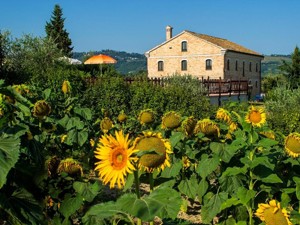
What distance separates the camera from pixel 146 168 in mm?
1893

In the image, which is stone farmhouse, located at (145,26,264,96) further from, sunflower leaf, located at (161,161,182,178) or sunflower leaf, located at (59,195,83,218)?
sunflower leaf, located at (59,195,83,218)

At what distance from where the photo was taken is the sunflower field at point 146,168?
5.84 ft

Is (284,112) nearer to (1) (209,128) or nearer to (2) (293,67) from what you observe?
(1) (209,128)

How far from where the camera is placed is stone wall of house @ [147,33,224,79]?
147ft

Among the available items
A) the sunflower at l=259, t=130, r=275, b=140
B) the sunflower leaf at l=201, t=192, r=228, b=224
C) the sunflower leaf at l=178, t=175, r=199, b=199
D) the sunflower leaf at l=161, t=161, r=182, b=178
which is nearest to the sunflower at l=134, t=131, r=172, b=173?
the sunflower leaf at l=161, t=161, r=182, b=178

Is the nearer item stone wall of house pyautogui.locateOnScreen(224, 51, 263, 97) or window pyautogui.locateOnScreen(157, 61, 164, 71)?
stone wall of house pyautogui.locateOnScreen(224, 51, 263, 97)

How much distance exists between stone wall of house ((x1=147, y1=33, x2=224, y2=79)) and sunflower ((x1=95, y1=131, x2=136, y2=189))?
1714 inches

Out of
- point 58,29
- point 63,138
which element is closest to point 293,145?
point 63,138

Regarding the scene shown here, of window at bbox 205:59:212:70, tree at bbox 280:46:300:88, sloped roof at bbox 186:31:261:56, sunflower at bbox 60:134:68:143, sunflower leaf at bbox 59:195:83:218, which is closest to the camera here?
sunflower leaf at bbox 59:195:83:218

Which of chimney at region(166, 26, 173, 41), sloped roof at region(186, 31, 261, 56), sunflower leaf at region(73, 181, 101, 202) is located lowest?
sunflower leaf at region(73, 181, 101, 202)

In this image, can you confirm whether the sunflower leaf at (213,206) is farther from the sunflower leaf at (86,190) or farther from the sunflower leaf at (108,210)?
the sunflower leaf at (108,210)

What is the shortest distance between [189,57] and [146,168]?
150 ft

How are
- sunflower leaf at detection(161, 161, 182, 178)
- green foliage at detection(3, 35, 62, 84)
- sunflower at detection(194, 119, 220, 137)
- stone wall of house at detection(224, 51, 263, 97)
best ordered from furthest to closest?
stone wall of house at detection(224, 51, 263, 97) → green foliage at detection(3, 35, 62, 84) → sunflower at detection(194, 119, 220, 137) → sunflower leaf at detection(161, 161, 182, 178)

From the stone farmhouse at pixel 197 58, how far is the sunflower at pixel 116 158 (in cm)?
4257
